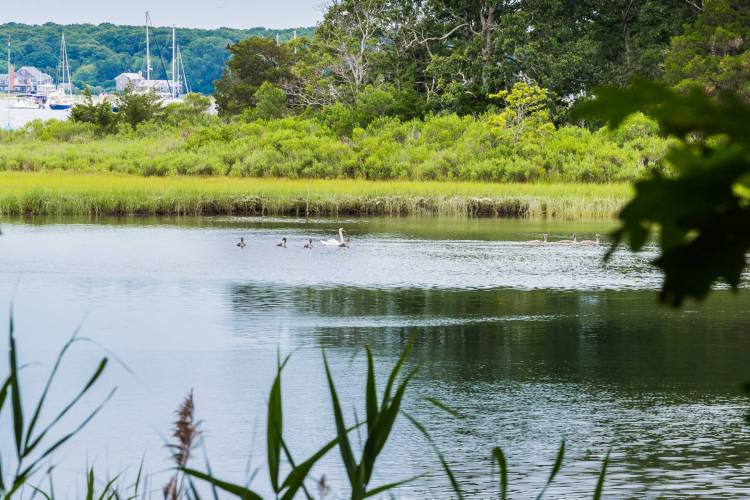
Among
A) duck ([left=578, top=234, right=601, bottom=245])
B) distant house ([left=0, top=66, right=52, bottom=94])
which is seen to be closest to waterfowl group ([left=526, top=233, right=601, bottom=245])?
duck ([left=578, top=234, right=601, bottom=245])

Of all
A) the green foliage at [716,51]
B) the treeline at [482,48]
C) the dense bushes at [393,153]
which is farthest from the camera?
the treeline at [482,48]

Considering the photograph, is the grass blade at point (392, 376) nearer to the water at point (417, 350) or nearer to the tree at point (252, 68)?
the water at point (417, 350)

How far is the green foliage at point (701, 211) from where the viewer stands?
71 cm

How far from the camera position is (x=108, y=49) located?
341 ft

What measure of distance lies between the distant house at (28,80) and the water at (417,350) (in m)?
85.3

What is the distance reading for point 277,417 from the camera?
6.16ft

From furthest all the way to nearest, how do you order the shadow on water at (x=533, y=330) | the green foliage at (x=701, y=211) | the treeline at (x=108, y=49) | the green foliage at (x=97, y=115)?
the treeline at (x=108, y=49), the green foliage at (x=97, y=115), the shadow on water at (x=533, y=330), the green foliage at (x=701, y=211)

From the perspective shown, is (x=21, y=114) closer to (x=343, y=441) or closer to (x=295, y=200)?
(x=295, y=200)

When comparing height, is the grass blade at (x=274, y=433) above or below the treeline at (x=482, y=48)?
below

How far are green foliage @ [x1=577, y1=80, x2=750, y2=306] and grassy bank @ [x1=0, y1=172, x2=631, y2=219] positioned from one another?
2578cm

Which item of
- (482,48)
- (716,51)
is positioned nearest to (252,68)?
(482,48)

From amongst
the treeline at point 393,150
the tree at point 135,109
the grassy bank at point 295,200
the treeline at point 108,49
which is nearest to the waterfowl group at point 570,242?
the grassy bank at point 295,200

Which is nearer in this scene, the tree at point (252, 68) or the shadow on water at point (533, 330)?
the shadow on water at point (533, 330)

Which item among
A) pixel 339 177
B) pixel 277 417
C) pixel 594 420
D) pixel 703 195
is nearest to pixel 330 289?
pixel 594 420
